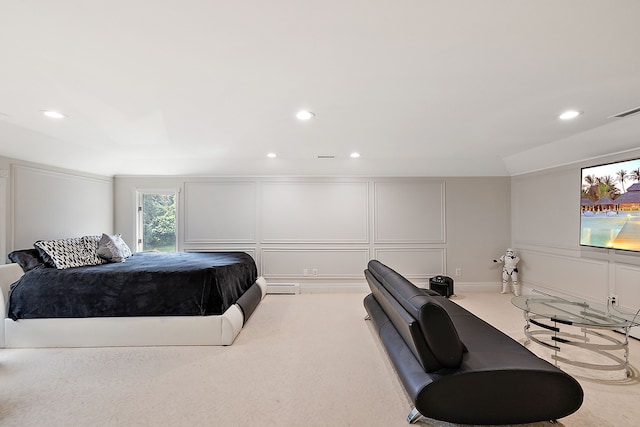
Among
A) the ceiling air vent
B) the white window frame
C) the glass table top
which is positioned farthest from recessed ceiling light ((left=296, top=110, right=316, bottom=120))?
the white window frame

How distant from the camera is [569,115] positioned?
273cm

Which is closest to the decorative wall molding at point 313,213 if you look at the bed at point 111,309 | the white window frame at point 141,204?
the white window frame at point 141,204

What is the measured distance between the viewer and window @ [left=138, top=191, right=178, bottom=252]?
5.20 m

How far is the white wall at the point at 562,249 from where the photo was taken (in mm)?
3324

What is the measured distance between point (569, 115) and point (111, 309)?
4869mm

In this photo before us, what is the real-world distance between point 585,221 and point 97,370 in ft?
18.3

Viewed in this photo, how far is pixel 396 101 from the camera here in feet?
7.79

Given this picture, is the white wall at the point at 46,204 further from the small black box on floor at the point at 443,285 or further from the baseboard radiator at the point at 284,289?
the small black box on floor at the point at 443,285

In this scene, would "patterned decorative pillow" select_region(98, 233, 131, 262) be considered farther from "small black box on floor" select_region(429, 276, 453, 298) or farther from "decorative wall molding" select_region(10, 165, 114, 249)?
"small black box on floor" select_region(429, 276, 453, 298)

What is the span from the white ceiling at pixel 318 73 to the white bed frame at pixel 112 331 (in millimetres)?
1929

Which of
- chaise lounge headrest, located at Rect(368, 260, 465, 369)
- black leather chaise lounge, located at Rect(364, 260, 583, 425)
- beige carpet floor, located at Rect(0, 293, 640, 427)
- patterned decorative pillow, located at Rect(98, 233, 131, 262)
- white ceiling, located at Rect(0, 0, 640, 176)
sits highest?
white ceiling, located at Rect(0, 0, 640, 176)

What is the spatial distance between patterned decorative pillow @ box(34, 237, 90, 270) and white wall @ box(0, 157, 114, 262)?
40cm

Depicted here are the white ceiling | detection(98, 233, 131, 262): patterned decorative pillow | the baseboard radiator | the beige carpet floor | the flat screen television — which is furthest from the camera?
the baseboard radiator

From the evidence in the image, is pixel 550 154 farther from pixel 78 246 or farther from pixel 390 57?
pixel 78 246
